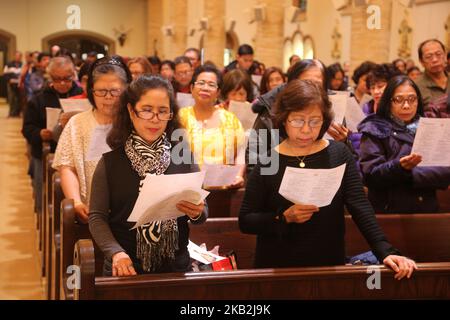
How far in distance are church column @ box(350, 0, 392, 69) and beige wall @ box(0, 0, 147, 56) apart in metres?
16.8

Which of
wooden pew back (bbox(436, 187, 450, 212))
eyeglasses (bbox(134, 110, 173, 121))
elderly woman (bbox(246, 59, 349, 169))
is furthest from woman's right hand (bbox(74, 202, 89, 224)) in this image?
wooden pew back (bbox(436, 187, 450, 212))

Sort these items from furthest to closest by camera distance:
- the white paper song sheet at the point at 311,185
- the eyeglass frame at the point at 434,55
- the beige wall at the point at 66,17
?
the beige wall at the point at 66,17, the eyeglass frame at the point at 434,55, the white paper song sheet at the point at 311,185

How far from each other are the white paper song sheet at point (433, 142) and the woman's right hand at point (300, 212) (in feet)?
4.43

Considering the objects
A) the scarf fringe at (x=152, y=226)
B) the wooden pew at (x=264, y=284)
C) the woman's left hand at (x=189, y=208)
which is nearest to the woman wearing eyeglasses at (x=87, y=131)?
the scarf fringe at (x=152, y=226)

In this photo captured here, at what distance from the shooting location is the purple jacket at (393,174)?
3904mm

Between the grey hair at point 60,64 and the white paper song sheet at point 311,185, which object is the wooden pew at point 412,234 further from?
the grey hair at point 60,64

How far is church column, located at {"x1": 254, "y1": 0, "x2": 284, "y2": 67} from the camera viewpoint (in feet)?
43.5

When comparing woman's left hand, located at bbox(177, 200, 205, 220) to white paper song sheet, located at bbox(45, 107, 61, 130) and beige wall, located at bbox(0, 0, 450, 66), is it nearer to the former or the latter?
white paper song sheet, located at bbox(45, 107, 61, 130)

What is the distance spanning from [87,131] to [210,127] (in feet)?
4.06

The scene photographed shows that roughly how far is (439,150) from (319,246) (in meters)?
1.42

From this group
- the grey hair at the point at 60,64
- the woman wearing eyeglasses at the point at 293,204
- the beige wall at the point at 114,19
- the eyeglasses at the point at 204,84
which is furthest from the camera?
the beige wall at the point at 114,19

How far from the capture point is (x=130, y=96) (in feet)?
9.00

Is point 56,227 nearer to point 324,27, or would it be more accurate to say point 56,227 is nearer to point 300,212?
point 300,212

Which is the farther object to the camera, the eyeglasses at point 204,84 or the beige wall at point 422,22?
the beige wall at point 422,22
